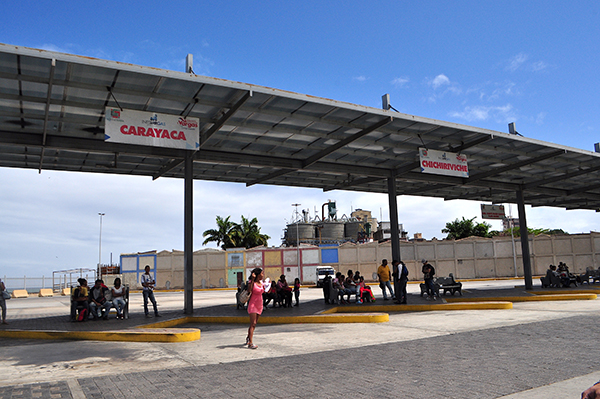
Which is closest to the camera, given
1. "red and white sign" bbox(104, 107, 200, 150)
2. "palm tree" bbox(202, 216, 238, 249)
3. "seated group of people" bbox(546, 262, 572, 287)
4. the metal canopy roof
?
the metal canopy roof

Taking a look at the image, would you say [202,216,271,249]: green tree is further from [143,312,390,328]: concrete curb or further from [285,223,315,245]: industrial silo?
[143,312,390,328]: concrete curb

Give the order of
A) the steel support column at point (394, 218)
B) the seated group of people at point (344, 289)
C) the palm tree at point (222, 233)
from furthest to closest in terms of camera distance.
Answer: the palm tree at point (222, 233) → the steel support column at point (394, 218) → the seated group of people at point (344, 289)

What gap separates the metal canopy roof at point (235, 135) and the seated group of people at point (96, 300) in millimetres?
4318

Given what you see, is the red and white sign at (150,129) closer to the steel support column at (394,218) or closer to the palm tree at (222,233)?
the steel support column at (394,218)

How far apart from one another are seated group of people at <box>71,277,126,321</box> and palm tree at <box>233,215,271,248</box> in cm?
5071

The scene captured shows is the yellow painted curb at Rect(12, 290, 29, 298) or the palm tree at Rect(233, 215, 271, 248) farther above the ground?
the palm tree at Rect(233, 215, 271, 248)

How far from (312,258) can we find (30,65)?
38.3 metres

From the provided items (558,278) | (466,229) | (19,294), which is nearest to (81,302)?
(558,278)

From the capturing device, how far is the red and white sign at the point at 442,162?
1633cm

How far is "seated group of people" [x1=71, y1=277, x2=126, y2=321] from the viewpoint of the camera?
13438 mm

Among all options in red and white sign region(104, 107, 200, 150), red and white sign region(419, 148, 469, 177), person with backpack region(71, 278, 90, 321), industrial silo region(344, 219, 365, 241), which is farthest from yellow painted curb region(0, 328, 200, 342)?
industrial silo region(344, 219, 365, 241)

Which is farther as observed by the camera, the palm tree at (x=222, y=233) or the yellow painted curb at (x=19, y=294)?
the palm tree at (x=222, y=233)

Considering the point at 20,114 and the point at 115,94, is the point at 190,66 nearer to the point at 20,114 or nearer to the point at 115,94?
the point at 115,94

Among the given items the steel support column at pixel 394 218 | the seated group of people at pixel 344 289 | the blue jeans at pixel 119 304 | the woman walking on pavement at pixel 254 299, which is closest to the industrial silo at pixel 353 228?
the steel support column at pixel 394 218
